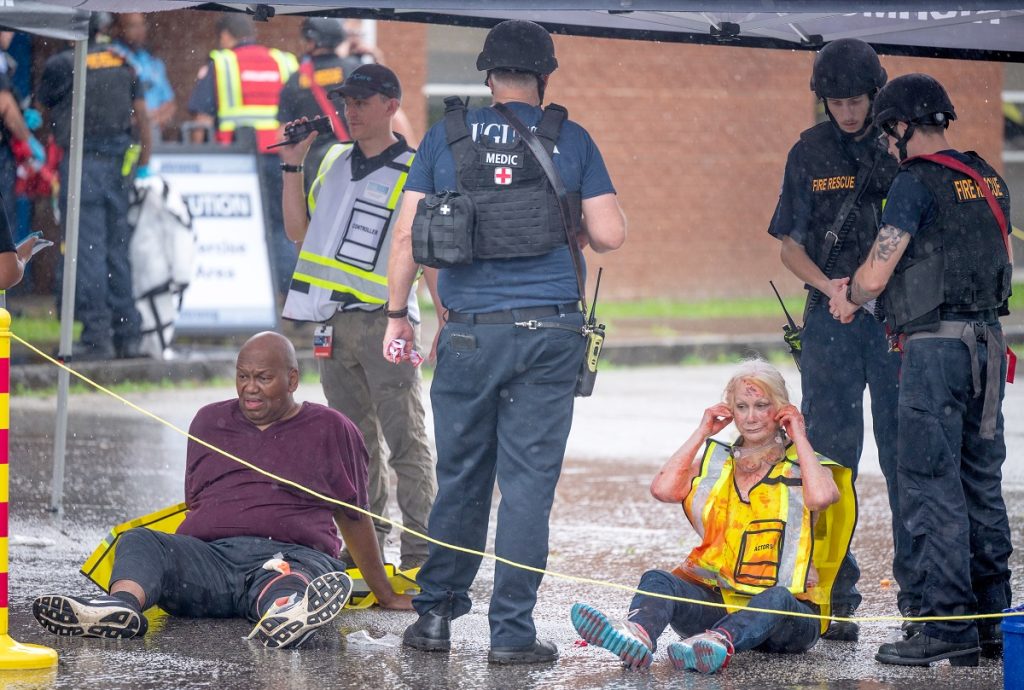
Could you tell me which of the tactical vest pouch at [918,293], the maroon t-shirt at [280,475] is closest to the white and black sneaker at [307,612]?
the maroon t-shirt at [280,475]

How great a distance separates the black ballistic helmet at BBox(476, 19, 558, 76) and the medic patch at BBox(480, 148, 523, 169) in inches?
11.1

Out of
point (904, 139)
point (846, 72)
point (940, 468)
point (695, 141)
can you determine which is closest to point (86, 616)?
point (940, 468)

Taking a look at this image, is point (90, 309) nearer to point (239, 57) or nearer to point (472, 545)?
point (239, 57)

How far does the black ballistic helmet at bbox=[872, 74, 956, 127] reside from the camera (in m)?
5.67

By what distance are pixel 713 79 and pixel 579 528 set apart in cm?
1192

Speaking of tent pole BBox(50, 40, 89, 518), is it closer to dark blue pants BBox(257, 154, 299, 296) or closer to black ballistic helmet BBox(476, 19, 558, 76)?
black ballistic helmet BBox(476, 19, 558, 76)

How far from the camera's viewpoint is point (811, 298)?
6438 millimetres

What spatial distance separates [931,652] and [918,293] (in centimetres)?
122

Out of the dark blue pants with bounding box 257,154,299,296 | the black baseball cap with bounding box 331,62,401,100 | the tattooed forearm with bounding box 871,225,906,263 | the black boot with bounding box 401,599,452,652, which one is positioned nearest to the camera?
the tattooed forearm with bounding box 871,225,906,263

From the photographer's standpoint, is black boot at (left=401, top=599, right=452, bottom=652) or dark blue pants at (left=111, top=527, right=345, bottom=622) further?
dark blue pants at (left=111, top=527, right=345, bottom=622)

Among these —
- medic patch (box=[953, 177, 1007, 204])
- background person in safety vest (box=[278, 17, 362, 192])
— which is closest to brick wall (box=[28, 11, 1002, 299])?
background person in safety vest (box=[278, 17, 362, 192])

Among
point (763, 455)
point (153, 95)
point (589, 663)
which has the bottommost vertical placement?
point (589, 663)

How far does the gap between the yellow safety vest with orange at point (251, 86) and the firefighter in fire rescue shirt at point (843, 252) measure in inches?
303

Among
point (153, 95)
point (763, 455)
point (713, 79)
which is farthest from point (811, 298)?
point (713, 79)
